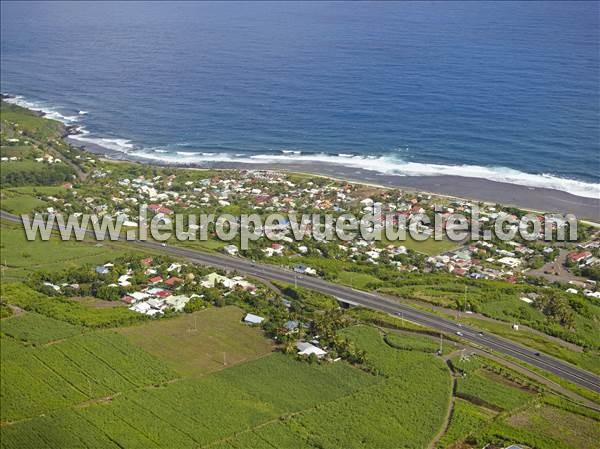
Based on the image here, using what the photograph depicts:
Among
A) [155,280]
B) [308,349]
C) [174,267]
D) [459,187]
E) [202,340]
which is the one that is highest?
[459,187]

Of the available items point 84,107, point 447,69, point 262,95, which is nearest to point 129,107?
point 84,107

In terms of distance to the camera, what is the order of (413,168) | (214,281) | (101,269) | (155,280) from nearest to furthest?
(214,281), (155,280), (101,269), (413,168)

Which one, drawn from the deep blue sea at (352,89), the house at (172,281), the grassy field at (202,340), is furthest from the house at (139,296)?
the deep blue sea at (352,89)

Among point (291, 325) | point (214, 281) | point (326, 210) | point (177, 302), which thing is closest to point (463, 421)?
point (291, 325)

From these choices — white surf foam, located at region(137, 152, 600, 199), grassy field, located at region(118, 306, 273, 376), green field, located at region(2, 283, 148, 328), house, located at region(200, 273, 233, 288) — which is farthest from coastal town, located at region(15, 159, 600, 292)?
green field, located at region(2, 283, 148, 328)

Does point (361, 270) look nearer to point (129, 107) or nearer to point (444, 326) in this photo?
point (444, 326)

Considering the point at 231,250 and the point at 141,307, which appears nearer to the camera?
the point at 141,307

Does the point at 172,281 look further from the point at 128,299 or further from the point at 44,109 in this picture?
the point at 44,109
